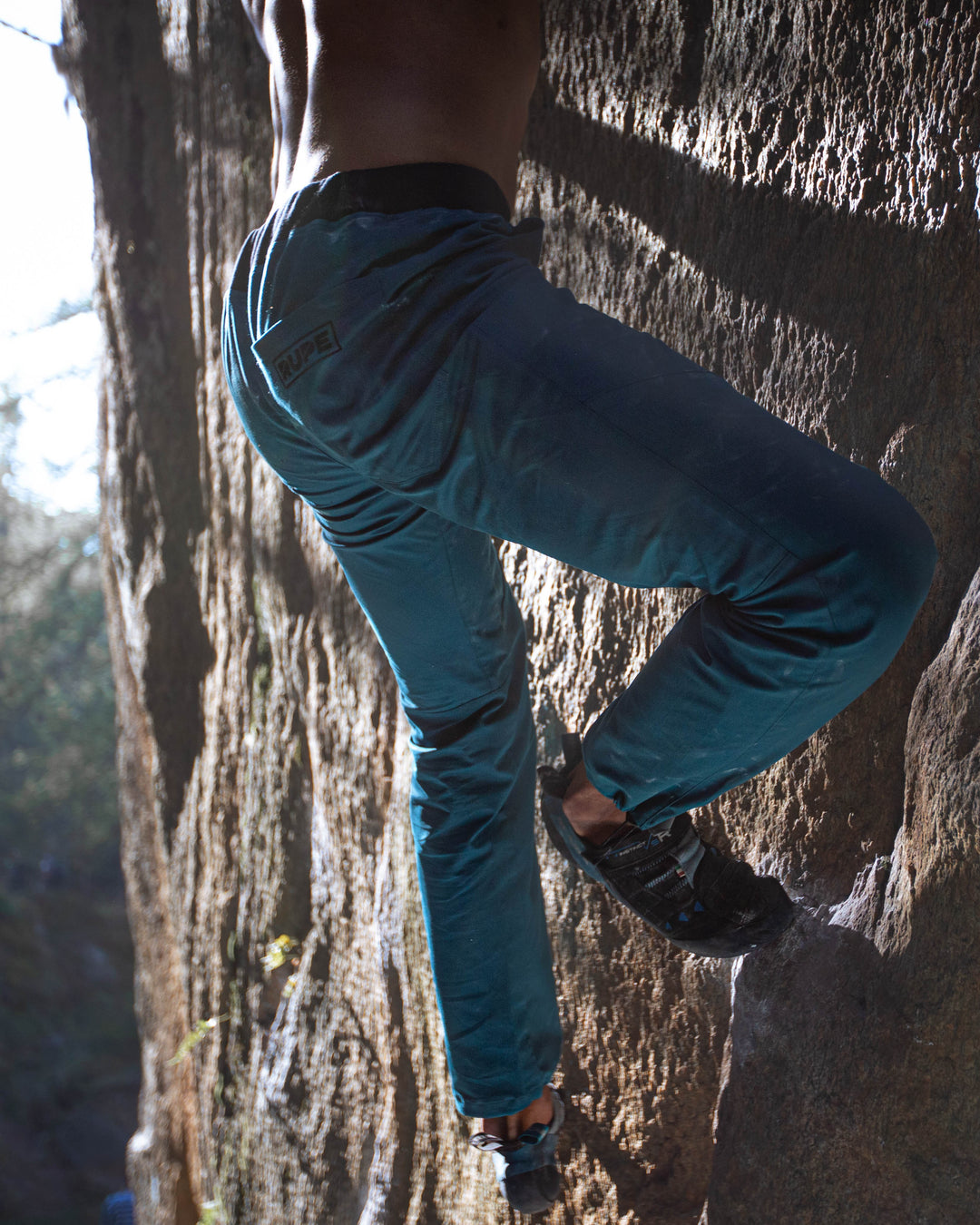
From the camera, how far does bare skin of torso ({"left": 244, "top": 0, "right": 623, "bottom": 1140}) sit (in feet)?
3.90

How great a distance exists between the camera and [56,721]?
472 inches

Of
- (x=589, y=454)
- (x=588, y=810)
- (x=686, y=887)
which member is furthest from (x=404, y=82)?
(x=686, y=887)

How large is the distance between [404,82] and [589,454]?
583 mm

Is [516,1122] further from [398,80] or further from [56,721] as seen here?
[56,721]

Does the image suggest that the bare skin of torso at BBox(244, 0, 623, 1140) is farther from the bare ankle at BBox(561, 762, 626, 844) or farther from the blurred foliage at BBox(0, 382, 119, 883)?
the blurred foliage at BBox(0, 382, 119, 883)

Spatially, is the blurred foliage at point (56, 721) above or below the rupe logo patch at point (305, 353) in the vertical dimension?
above

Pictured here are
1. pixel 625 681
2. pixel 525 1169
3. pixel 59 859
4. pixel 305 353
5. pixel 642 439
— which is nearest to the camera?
pixel 642 439

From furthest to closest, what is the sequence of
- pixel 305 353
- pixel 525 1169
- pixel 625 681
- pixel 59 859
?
pixel 59 859, pixel 625 681, pixel 525 1169, pixel 305 353

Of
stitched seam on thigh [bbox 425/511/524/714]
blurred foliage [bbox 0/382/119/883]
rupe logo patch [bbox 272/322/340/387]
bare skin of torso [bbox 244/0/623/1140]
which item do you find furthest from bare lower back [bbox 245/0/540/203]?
blurred foliage [bbox 0/382/119/883]

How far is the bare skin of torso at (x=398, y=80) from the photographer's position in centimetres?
119

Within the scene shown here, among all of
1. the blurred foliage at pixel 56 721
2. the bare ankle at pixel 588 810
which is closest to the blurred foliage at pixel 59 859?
the blurred foliage at pixel 56 721

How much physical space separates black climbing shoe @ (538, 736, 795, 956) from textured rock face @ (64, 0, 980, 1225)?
0.29 ft

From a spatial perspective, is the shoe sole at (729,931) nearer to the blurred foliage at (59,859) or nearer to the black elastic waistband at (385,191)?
the black elastic waistband at (385,191)

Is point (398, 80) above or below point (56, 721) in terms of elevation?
below
